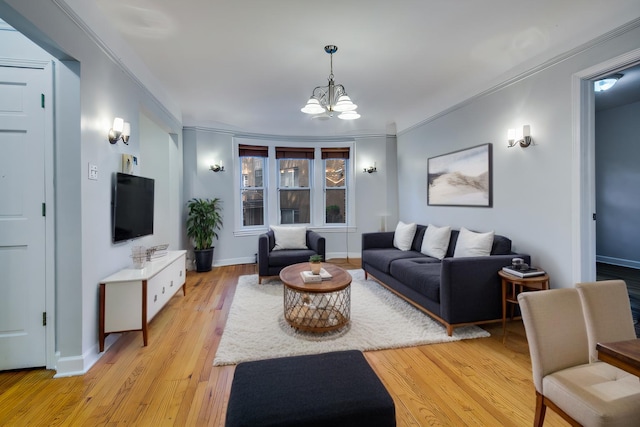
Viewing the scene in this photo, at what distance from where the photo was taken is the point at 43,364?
218 cm

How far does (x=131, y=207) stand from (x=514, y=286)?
3732 mm

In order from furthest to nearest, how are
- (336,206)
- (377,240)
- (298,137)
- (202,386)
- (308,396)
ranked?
(336,206) < (298,137) < (377,240) < (202,386) < (308,396)

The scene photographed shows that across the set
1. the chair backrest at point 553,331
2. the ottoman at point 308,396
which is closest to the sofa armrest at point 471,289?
the chair backrest at point 553,331

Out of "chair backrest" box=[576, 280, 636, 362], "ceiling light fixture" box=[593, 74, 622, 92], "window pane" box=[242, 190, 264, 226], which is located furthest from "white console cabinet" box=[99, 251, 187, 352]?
"ceiling light fixture" box=[593, 74, 622, 92]

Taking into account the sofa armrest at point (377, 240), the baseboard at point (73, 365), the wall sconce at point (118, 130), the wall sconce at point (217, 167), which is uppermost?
the wall sconce at point (217, 167)

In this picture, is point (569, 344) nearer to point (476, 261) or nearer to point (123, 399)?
point (476, 261)

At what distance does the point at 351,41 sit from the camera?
9.37ft

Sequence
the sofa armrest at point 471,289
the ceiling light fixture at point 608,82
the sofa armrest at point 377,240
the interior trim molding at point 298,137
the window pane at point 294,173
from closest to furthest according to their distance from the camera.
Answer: the sofa armrest at point 471,289
the ceiling light fixture at point 608,82
the sofa armrest at point 377,240
the interior trim molding at point 298,137
the window pane at point 294,173

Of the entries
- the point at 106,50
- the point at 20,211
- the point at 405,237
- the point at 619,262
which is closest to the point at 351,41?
the point at 106,50

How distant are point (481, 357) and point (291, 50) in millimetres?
3395

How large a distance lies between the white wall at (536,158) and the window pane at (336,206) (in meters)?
2.53

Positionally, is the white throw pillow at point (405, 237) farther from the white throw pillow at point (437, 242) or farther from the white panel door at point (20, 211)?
the white panel door at point (20, 211)

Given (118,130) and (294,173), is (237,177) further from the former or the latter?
(118,130)

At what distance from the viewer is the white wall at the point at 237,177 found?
529 cm
